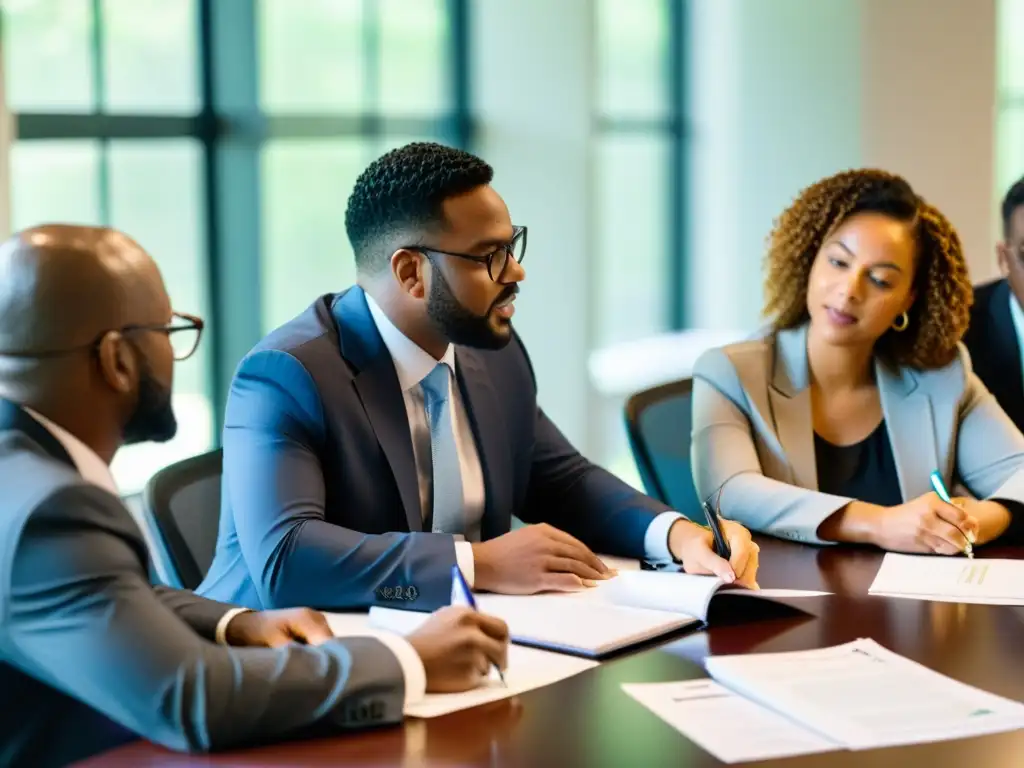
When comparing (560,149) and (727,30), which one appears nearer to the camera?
(560,149)

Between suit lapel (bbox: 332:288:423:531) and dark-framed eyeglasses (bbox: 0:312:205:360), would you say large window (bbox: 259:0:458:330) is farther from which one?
dark-framed eyeglasses (bbox: 0:312:205:360)

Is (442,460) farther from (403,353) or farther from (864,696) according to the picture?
(864,696)

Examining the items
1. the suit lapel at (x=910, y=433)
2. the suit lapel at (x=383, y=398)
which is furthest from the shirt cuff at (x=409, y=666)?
the suit lapel at (x=910, y=433)

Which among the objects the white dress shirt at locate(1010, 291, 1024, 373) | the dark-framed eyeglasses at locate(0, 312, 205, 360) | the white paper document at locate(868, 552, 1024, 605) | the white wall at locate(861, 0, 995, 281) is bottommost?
the white paper document at locate(868, 552, 1024, 605)

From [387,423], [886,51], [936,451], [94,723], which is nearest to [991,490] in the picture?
[936,451]

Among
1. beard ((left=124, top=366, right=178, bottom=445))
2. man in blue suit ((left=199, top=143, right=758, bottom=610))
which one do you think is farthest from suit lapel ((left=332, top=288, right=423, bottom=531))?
beard ((left=124, top=366, right=178, bottom=445))

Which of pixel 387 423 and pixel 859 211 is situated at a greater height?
pixel 859 211

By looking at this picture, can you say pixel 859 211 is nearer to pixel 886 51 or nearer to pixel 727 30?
pixel 886 51

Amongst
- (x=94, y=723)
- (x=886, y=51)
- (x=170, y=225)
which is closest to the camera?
(x=94, y=723)

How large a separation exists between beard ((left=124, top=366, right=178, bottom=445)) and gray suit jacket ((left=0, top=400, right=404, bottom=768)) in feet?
0.33

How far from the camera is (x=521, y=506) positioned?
290 centimetres

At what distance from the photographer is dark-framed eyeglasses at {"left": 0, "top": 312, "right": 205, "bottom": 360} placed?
1.67 meters

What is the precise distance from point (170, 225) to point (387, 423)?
2115mm

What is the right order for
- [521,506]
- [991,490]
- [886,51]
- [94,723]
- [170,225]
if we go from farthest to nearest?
[886,51] < [170,225] < [991,490] < [521,506] < [94,723]
